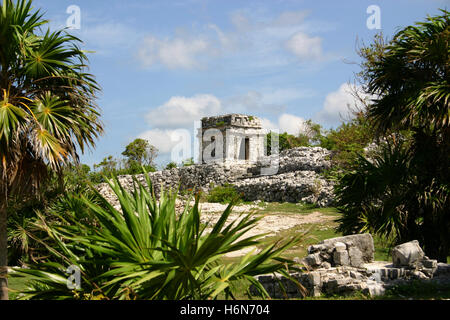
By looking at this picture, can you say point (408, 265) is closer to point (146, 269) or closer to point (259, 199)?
point (146, 269)

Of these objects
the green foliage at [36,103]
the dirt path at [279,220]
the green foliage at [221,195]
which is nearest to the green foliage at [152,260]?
the green foliage at [36,103]

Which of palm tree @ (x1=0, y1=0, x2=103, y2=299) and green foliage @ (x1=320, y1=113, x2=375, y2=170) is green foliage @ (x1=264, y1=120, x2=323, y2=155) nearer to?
green foliage @ (x1=320, y1=113, x2=375, y2=170)

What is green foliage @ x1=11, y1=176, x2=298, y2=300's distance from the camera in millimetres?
3398

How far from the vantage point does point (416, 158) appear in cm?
839

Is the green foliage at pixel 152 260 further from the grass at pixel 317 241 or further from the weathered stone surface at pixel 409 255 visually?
the weathered stone surface at pixel 409 255

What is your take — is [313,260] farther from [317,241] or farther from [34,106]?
[34,106]

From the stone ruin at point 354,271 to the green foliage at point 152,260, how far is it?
10.6 feet

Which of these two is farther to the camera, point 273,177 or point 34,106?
point 273,177

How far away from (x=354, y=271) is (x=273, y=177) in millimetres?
16466

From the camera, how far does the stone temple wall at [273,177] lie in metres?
20.9

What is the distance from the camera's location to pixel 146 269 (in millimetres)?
3408

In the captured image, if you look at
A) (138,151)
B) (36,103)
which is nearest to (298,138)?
(138,151)

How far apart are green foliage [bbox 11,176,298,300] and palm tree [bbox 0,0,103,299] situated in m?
2.55
